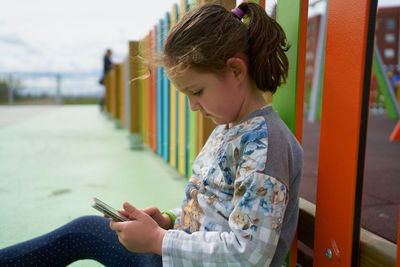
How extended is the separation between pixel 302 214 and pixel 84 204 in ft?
4.97

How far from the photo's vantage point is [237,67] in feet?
3.17

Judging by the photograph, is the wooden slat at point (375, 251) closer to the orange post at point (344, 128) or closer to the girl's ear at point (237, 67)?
the orange post at point (344, 128)

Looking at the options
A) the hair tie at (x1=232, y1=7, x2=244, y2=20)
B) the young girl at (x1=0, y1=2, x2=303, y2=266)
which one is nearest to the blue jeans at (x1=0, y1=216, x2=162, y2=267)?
the young girl at (x1=0, y1=2, x2=303, y2=266)

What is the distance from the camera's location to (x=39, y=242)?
1.19m

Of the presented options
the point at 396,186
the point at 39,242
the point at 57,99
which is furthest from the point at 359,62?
the point at 57,99

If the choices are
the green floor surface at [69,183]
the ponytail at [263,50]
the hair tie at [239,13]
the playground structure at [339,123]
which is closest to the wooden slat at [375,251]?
the playground structure at [339,123]

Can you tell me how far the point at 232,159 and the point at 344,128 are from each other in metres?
0.31

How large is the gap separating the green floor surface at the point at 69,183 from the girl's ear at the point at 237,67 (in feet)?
3.36

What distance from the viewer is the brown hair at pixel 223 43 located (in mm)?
941

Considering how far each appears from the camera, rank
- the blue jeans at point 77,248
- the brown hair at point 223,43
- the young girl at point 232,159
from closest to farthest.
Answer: the young girl at point 232,159 → the brown hair at point 223,43 → the blue jeans at point 77,248

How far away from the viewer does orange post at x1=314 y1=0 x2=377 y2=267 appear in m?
0.90

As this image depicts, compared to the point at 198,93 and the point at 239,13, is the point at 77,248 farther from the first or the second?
the point at 239,13

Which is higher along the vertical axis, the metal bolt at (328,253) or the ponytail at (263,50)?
the ponytail at (263,50)

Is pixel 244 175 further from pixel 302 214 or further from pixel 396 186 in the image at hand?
pixel 396 186
